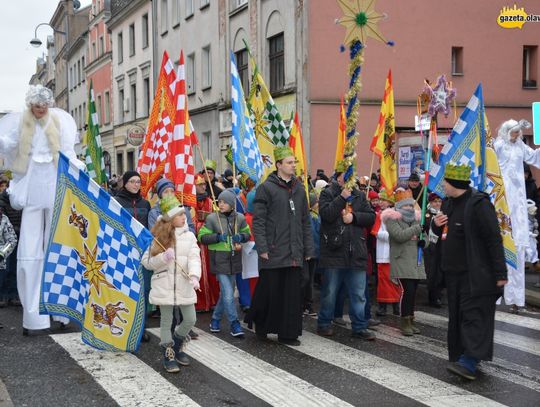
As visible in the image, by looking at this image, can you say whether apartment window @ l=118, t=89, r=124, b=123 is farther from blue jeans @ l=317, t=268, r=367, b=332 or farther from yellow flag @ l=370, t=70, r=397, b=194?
blue jeans @ l=317, t=268, r=367, b=332

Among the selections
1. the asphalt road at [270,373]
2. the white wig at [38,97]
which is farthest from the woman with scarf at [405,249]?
the white wig at [38,97]

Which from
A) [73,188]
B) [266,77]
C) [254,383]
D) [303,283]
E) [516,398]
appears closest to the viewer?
[516,398]

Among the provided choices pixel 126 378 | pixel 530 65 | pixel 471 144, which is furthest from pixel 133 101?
pixel 126 378

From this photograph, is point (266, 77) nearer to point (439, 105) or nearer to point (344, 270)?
point (439, 105)

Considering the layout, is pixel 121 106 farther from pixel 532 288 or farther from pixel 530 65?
pixel 532 288

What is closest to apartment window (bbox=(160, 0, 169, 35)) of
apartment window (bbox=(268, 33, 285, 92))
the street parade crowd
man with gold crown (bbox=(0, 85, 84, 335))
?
apartment window (bbox=(268, 33, 285, 92))

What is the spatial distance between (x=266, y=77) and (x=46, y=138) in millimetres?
16666

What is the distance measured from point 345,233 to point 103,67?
137ft

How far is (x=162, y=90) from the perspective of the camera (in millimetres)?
9203

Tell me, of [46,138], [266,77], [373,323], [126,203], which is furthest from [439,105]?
[266,77]

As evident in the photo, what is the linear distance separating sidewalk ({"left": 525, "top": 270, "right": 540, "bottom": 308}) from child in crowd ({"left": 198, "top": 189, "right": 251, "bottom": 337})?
184 inches

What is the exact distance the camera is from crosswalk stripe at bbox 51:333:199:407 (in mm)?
5643

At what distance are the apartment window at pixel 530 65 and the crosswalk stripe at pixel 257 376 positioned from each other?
19.5m

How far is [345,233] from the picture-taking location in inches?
319
